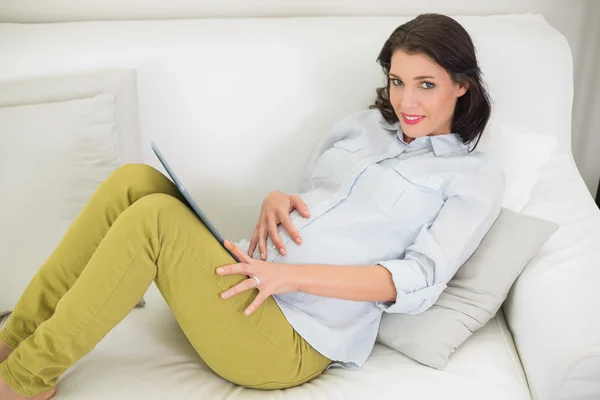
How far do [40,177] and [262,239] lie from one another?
54 centimetres

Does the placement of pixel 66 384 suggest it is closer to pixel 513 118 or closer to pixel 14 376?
pixel 14 376

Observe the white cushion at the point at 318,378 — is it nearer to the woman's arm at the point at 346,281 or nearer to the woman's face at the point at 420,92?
the woman's arm at the point at 346,281

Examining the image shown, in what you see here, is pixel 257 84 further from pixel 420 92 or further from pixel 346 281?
pixel 346 281

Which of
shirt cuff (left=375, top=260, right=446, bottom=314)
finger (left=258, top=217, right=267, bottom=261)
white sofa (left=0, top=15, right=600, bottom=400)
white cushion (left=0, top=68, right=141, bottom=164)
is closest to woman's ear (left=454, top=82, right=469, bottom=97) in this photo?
white sofa (left=0, top=15, right=600, bottom=400)

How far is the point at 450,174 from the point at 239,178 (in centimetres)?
59

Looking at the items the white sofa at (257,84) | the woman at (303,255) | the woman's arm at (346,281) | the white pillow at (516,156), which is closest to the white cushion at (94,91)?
the white sofa at (257,84)

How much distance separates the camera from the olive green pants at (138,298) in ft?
3.79

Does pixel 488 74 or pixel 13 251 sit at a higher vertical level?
pixel 488 74

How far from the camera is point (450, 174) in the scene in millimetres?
1372

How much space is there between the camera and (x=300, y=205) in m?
1.44

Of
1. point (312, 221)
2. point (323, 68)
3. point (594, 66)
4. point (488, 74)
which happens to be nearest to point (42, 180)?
point (312, 221)

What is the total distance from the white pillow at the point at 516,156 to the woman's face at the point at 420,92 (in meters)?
0.19

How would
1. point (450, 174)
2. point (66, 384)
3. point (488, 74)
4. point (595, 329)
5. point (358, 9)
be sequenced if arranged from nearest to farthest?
point (595, 329), point (66, 384), point (450, 174), point (488, 74), point (358, 9)

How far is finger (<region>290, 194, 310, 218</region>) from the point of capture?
4.65 feet
